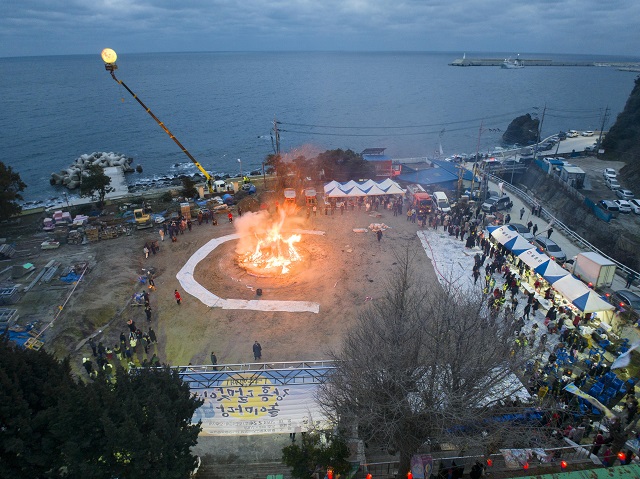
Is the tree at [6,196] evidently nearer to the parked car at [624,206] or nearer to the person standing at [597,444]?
the person standing at [597,444]

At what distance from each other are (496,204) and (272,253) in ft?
70.9

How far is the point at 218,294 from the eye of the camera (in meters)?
23.9

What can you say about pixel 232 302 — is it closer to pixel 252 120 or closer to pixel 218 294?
pixel 218 294

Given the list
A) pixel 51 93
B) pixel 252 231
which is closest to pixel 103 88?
pixel 51 93

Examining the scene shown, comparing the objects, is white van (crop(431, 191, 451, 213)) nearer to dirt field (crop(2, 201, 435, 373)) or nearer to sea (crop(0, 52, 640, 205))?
dirt field (crop(2, 201, 435, 373))

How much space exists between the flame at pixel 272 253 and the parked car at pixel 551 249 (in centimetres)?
1693

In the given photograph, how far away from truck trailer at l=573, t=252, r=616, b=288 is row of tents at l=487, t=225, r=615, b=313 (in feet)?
6.32

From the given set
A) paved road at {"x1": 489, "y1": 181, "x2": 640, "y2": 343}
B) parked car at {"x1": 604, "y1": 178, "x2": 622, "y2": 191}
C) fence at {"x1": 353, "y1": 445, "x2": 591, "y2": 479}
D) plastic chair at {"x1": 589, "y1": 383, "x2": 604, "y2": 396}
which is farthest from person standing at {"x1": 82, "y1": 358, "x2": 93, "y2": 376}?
parked car at {"x1": 604, "y1": 178, "x2": 622, "y2": 191}

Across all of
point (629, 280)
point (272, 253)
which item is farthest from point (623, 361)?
point (272, 253)

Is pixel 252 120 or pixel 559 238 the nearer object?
pixel 559 238

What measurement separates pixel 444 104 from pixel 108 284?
134580 millimetres

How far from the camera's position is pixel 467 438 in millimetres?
11117

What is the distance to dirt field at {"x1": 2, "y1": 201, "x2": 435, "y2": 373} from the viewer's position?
19906 millimetres

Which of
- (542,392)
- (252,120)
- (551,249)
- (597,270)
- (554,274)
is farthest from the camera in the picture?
(252,120)
